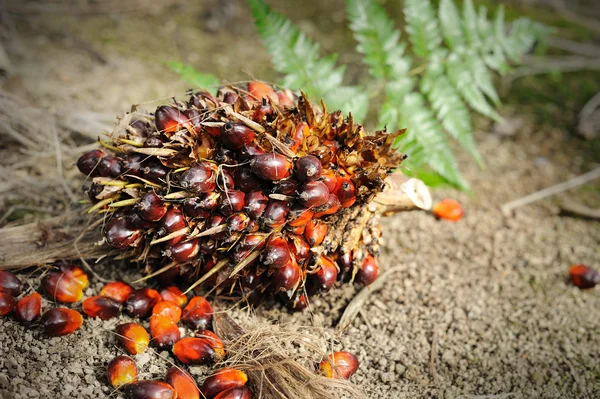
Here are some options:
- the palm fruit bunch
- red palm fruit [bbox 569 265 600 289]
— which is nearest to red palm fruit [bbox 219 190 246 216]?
the palm fruit bunch

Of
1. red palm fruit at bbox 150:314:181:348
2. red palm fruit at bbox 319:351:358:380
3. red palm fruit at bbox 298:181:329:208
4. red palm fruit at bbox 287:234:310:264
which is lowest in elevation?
red palm fruit at bbox 319:351:358:380

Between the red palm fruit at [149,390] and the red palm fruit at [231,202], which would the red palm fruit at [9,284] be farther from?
the red palm fruit at [231,202]

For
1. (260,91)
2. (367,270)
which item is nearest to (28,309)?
(260,91)

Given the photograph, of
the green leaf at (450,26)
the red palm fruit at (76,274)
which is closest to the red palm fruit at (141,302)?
the red palm fruit at (76,274)

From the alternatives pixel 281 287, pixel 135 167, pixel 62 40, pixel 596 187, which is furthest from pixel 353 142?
pixel 62 40

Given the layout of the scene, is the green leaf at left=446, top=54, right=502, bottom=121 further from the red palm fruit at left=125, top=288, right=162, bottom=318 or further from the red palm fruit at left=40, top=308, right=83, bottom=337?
the red palm fruit at left=40, top=308, right=83, bottom=337

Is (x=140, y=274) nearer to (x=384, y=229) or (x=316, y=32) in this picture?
(x=384, y=229)
